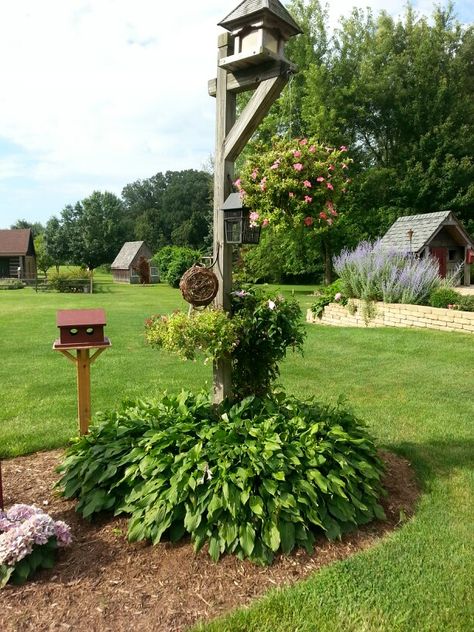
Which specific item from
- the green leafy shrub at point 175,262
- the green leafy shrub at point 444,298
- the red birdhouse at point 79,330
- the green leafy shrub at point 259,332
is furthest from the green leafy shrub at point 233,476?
the green leafy shrub at point 175,262

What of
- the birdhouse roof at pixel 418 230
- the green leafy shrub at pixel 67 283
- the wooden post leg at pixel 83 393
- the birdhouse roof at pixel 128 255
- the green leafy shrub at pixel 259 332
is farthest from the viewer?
the birdhouse roof at pixel 128 255

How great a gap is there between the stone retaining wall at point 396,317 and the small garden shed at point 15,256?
30.7 m

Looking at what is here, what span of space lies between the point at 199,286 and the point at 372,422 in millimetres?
2816

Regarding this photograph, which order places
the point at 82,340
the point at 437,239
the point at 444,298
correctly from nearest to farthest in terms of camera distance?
the point at 82,340 → the point at 444,298 → the point at 437,239

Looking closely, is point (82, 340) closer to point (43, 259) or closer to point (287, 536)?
point (287, 536)

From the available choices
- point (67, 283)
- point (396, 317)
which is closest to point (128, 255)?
point (67, 283)

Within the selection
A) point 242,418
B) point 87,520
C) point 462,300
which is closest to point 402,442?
point 242,418

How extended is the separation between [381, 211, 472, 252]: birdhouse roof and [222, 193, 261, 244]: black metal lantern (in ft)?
49.8

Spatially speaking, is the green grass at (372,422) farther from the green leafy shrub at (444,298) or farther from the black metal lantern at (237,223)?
the black metal lantern at (237,223)

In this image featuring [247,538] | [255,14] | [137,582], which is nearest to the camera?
[137,582]

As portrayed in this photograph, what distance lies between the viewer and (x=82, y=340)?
432cm

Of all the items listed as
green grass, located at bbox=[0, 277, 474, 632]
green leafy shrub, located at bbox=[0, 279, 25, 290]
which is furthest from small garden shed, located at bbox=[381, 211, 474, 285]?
green leafy shrub, located at bbox=[0, 279, 25, 290]

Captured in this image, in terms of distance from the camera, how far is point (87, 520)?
3393 mm

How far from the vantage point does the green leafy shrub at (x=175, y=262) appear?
Result: 105 ft
